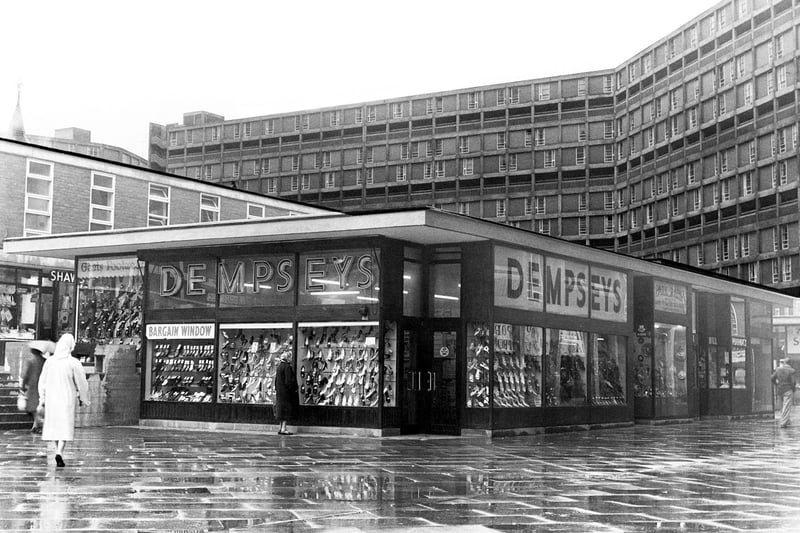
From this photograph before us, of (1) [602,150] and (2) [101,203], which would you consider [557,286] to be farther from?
(1) [602,150]

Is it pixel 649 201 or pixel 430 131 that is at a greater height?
pixel 430 131

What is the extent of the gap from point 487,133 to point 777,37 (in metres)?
31.2

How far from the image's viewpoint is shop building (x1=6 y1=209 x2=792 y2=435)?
21.5 metres

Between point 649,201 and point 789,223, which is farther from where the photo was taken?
point 649,201

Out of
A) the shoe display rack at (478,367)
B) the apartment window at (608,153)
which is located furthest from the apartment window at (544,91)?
the shoe display rack at (478,367)

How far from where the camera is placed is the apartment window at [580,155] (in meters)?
99.9

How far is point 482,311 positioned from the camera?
21750 millimetres

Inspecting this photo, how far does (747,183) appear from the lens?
8112 cm

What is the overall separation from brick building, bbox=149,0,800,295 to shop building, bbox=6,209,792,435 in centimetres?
5695

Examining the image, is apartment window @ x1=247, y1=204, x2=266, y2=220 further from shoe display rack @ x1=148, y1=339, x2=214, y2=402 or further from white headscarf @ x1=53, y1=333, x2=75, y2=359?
white headscarf @ x1=53, y1=333, x2=75, y2=359

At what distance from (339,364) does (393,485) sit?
9513 mm

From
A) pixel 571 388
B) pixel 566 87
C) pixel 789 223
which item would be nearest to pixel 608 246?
pixel 566 87

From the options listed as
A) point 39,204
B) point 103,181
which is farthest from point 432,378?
point 103,181

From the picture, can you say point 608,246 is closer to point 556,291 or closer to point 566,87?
point 566,87
